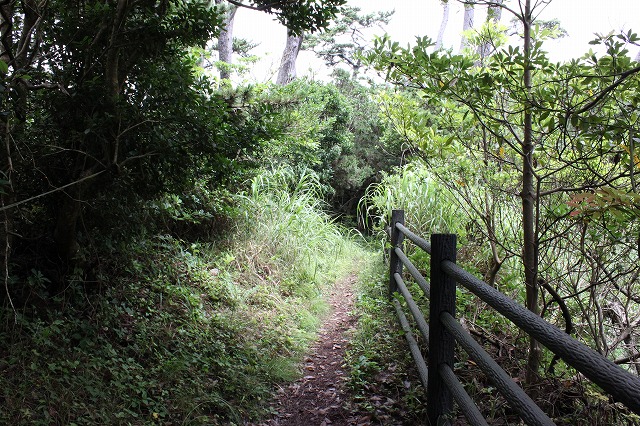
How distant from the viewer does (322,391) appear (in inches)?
153

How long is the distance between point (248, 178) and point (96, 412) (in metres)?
4.66

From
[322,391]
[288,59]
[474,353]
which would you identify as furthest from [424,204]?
[288,59]

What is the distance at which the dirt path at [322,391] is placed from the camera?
341 centimetres

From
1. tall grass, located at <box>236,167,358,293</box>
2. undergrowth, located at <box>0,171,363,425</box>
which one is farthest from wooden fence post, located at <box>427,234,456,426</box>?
tall grass, located at <box>236,167,358,293</box>

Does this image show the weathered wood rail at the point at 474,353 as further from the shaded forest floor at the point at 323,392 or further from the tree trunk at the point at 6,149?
the tree trunk at the point at 6,149

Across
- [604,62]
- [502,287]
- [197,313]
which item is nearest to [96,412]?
[197,313]

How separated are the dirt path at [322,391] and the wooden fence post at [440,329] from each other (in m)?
0.82

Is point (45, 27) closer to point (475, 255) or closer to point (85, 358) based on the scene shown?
point (85, 358)

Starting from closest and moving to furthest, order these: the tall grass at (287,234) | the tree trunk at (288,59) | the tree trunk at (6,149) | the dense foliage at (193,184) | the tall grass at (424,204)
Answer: the tree trunk at (6,149) < the dense foliage at (193,184) < the tall grass at (424,204) < the tall grass at (287,234) < the tree trunk at (288,59)

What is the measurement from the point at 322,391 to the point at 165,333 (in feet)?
4.63

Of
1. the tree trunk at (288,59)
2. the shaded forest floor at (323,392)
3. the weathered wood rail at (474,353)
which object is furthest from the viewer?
the tree trunk at (288,59)

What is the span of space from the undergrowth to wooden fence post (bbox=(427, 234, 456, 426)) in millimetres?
1404

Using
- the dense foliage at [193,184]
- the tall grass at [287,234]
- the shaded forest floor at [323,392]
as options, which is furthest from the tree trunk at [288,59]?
the shaded forest floor at [323,392]

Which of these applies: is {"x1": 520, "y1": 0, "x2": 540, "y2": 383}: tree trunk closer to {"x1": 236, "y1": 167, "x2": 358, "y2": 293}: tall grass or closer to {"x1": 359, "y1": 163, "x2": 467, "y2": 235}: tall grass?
{"x1": 359, "y1": 163, "x2": 467, "y2": 235}: tall grass
